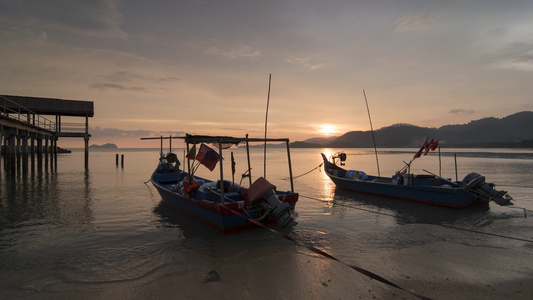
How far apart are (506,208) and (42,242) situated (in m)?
17.5

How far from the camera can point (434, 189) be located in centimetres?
1206

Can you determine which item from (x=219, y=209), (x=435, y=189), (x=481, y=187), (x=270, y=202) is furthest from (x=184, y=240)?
(x=481, y=187)

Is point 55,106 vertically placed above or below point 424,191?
above

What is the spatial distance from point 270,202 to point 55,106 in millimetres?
30569

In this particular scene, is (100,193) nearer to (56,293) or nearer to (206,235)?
(206,235)

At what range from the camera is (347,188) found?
1675cm

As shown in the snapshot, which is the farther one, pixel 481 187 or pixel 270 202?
pixel 481 187

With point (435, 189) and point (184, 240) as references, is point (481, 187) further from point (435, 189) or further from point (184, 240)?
point (184, 240)

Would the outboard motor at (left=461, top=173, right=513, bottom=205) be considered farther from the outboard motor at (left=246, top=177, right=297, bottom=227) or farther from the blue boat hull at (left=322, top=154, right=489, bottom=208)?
the outboard motor at (left=246, top=177, right=297, bottom=227)

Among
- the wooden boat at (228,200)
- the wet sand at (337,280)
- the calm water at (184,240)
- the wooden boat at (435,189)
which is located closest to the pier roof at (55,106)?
the calm water at (184,240)

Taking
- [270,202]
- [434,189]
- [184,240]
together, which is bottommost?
[184,240]

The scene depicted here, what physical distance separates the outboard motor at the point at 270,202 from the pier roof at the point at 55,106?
2848 centimetres

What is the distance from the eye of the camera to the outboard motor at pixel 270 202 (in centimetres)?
703

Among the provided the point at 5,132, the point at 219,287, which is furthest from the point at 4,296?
the point at 5,132
